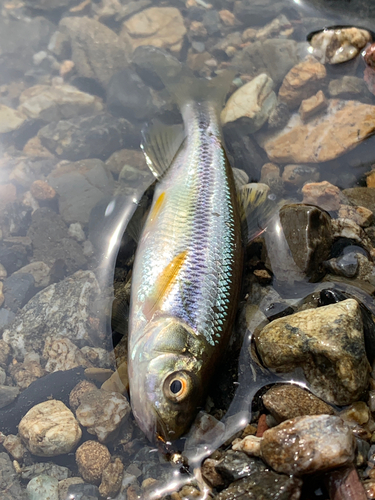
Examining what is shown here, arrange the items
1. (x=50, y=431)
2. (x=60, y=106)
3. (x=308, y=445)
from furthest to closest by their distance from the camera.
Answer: (x=60, y=106) → (x=50, y=431) → (x=308, y=445)

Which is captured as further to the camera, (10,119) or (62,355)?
(10,119)

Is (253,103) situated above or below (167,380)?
above

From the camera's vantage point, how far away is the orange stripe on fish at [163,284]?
3.05m

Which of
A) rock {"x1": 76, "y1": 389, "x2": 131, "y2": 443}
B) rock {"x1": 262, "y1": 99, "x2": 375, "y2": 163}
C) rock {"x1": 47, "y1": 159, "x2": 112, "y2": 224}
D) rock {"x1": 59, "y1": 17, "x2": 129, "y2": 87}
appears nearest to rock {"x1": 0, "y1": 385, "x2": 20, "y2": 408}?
rock {"x1": 76, "y1": 389, "x2": 131, "y2": 443}

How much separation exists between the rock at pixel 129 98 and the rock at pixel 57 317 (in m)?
2.56

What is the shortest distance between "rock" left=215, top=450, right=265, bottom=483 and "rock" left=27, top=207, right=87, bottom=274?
8.79 ft

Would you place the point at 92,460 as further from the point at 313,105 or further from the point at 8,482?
the point at 313,105

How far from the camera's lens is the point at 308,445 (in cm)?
225

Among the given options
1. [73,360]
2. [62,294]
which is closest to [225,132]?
[62,294]

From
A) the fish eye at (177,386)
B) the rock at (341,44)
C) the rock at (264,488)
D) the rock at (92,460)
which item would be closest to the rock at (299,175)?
the rock at (341,44)

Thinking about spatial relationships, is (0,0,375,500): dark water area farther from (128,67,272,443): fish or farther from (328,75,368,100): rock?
(128,67,272,443): fish

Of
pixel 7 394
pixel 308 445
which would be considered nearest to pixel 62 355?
pixel 7 394

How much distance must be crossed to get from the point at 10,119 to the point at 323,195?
4.64 meters

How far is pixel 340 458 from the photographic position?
219 centimetres
